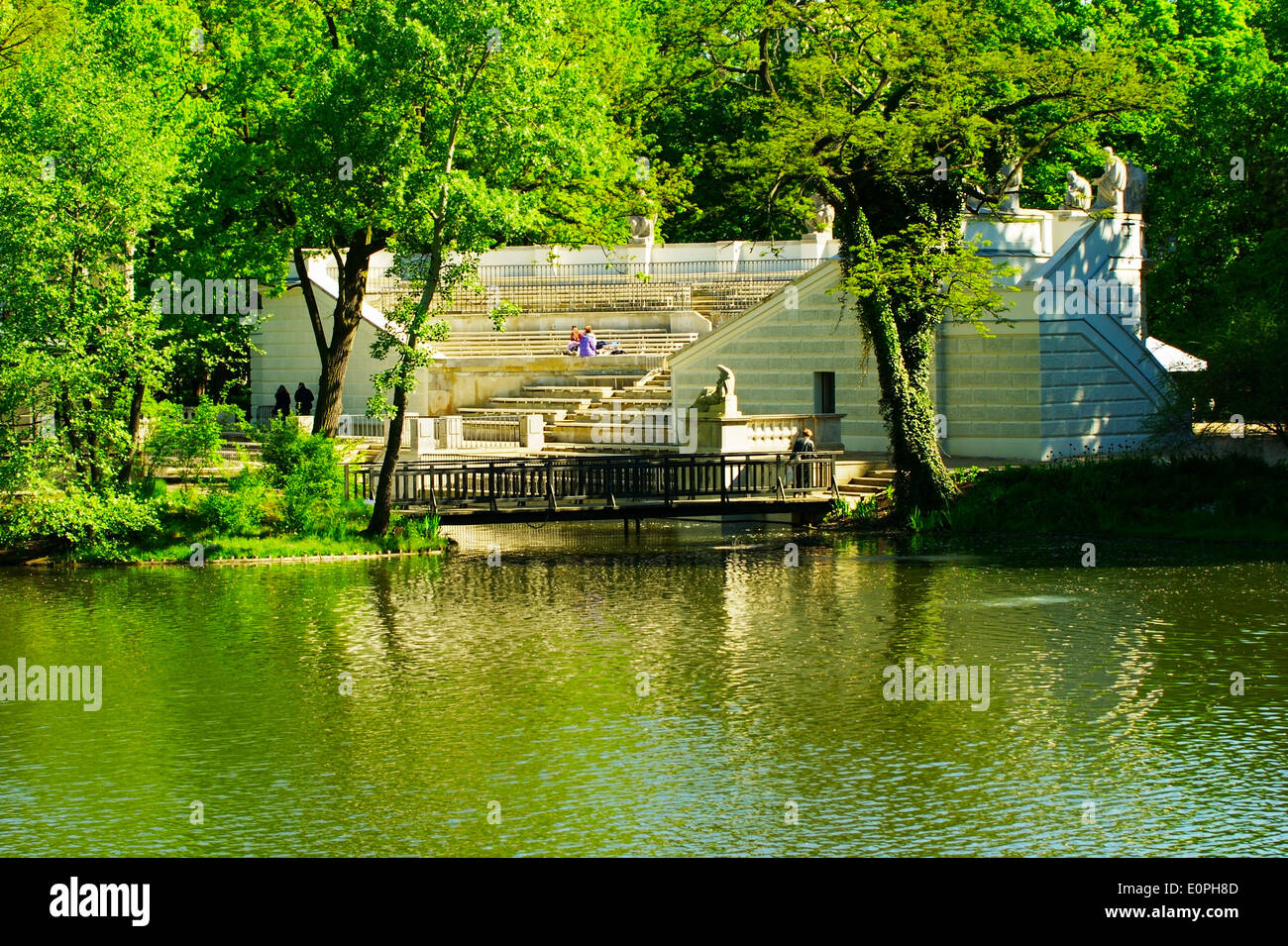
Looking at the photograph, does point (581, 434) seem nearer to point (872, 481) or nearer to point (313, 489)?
point (872, 481)

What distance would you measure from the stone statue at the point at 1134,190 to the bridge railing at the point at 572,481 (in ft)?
45.5

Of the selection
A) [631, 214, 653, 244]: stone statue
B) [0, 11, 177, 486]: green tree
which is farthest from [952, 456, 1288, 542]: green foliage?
[631, 214, 653, 244]: stone statue

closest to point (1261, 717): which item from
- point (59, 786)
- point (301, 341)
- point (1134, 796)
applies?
point (1134, 796)

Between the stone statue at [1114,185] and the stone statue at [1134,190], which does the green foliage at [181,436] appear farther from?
the stone statue at [1134,190]

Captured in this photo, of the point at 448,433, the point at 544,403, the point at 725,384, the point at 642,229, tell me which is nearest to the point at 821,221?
the point at 642,229

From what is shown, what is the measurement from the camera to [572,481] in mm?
32844

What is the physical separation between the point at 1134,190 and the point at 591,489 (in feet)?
59.4

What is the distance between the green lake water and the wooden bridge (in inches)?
147

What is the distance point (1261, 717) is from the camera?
16906 millimetres

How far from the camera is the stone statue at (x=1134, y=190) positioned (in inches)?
1641

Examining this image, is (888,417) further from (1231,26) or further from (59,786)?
(1231,26)

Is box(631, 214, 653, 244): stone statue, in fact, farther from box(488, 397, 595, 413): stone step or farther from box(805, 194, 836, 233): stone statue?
box(488, 397, 595, 413): stone step

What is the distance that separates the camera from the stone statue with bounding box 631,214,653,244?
5338 cm

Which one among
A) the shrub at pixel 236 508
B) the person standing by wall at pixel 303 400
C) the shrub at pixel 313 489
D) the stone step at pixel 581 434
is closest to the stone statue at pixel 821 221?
the stone step at pixel 581 434
